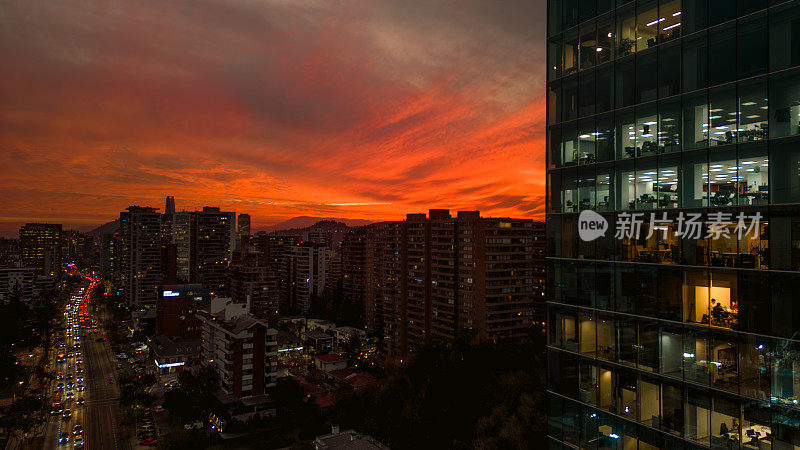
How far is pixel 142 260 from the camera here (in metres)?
85.2

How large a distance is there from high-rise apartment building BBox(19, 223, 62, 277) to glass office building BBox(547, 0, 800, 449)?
16067 centimetres

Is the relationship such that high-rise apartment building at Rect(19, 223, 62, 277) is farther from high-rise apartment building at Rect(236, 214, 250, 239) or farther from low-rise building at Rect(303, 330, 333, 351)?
low-rise building at Rect(303, 330, 333, 351)

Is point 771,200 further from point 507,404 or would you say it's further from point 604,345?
point 507,404

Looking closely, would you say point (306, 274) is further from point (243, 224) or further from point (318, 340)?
Result: point (243, 224)

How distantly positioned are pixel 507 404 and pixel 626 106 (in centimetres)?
1867

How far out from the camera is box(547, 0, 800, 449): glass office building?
27.3ft

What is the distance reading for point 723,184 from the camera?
29.6ft

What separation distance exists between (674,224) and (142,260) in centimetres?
9240

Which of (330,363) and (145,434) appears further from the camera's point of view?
(330,363)

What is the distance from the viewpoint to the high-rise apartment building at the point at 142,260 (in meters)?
83.6

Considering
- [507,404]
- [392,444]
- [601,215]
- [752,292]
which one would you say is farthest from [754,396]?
[392,444]

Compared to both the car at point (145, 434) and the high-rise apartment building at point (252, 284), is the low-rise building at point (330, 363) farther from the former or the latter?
the high-rise apartment building at point (252, 284)

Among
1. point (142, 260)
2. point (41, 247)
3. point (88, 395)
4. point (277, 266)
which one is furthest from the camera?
point (41, 247)

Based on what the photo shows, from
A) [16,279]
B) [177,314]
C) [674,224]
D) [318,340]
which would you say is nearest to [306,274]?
[177,314]
